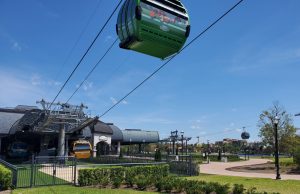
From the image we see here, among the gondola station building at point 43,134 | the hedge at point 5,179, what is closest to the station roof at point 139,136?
the gondola station building at point 43,134

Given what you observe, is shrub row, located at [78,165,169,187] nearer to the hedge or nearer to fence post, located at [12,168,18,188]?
fence post, located at [12,168,18,188]

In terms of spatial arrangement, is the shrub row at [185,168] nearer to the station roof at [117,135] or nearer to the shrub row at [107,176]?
the shrub row at [107,176]

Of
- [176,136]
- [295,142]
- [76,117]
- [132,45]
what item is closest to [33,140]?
[76,117]

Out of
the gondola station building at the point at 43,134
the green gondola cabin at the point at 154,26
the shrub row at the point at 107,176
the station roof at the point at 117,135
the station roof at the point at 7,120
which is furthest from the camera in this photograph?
the station roof at the point at 117,135

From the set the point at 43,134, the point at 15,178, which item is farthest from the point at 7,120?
the point at 15,178

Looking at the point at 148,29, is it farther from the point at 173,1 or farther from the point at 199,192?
the point at 199,192

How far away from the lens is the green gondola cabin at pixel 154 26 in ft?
31.8

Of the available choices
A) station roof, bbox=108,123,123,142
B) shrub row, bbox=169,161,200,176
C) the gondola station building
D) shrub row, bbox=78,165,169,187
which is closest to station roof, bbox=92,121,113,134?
the gondola station building

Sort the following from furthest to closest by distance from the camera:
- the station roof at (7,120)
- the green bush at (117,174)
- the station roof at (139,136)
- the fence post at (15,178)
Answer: the station roof at (139,136) → the station roof at (7,120) → the green bush at (117,174) → the fence post at (15,178)

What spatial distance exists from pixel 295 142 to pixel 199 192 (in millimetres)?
34472

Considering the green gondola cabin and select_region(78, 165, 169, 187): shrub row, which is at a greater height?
the green gondola cabin

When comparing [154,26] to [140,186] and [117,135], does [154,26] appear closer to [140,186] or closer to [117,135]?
[140,186]

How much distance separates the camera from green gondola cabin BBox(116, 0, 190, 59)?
968 cm

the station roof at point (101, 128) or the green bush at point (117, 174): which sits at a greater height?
the station roof at point (101, 128)
